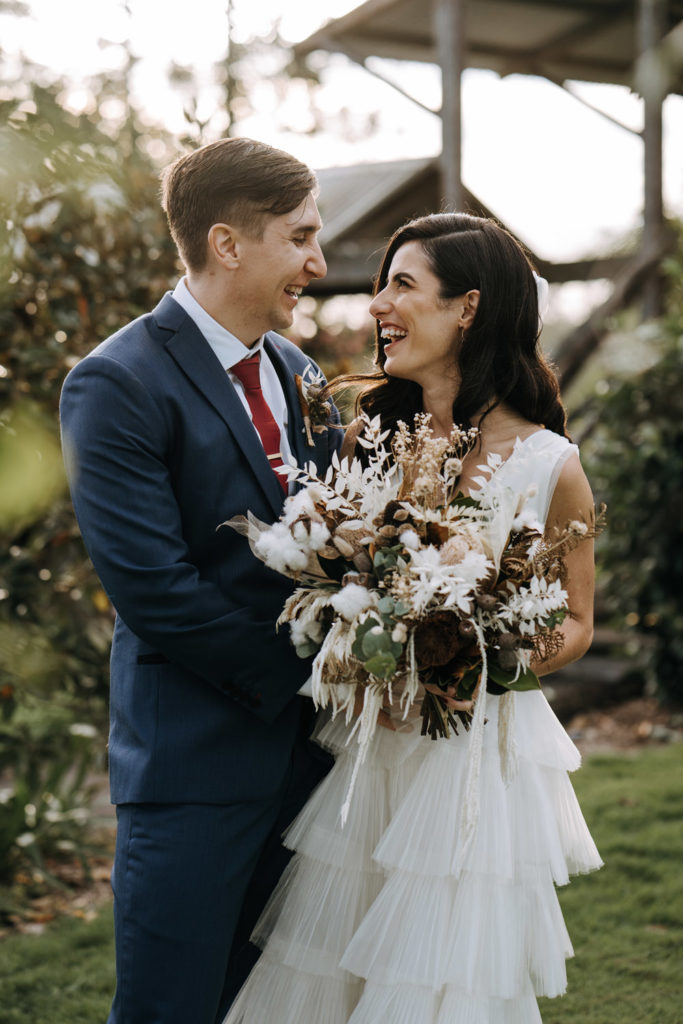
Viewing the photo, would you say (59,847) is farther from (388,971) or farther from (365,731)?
(365,731)

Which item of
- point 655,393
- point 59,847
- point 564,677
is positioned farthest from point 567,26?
point 59,847

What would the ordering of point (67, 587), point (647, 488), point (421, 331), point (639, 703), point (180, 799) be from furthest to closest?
point (639, 703), point (647, 488), point (67, 587), point (421, 331), point (180, 799)

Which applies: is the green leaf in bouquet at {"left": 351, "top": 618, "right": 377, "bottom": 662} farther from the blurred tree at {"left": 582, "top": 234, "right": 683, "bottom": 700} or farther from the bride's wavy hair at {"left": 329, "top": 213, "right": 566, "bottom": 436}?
the blurred tree at {"left": 582, "top": 234, "right": 683, "bottom": 700}

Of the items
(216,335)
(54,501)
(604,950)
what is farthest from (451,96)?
(604,950)

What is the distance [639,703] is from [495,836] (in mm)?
5212

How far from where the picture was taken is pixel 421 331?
2.84m

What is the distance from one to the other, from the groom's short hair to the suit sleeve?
1.56 ft

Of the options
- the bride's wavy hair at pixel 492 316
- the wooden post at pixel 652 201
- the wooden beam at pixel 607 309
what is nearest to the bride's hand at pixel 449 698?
the bride's wavy hair at pixel 492 316

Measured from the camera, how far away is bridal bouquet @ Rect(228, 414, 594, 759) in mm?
2080

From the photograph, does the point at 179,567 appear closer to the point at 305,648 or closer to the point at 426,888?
the point at 305,648

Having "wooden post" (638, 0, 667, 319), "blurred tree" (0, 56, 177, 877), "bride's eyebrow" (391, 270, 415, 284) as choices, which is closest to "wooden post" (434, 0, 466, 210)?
"wooden post" (638, 0, 667, 319)

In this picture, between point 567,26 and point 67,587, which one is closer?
point 67,587

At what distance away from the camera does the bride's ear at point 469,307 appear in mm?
2836

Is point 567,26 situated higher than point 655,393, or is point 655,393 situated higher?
point 567,26
